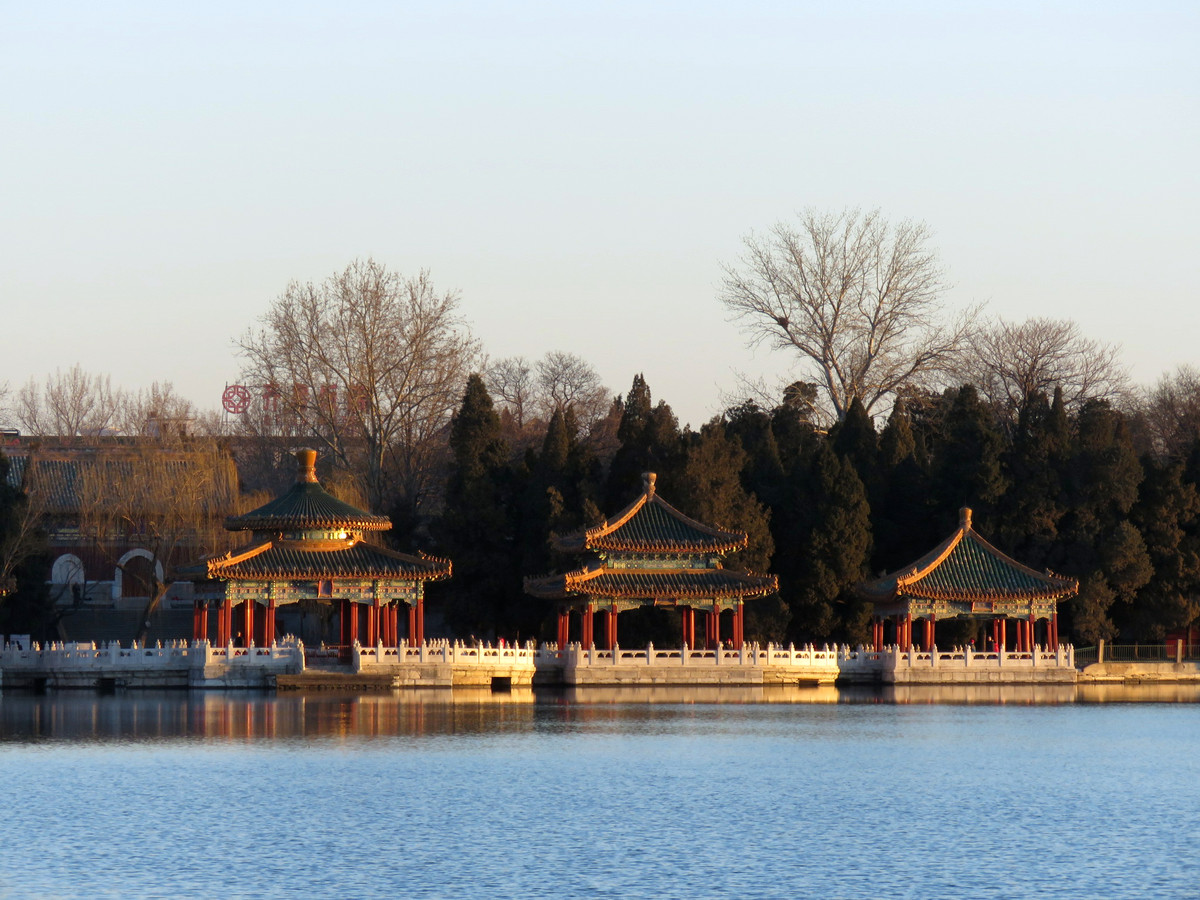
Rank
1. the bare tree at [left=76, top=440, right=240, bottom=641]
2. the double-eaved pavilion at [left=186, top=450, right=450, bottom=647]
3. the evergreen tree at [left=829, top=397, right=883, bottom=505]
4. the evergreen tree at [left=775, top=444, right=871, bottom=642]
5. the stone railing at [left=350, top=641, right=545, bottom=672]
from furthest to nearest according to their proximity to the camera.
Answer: the evergreen tree at [left=829, top=397, right=883, bottom=505], the evergreen tree at [left=775, top=444, right=871, bottom=642], the bare tree at [left=76, top=440, right=240, bottom=641], the double-eaved pavilion at [left=186, top=450, right=450, bottom=647], the stone railing at [left=350, top=641, right=545, bottom=672]

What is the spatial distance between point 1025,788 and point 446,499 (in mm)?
37786

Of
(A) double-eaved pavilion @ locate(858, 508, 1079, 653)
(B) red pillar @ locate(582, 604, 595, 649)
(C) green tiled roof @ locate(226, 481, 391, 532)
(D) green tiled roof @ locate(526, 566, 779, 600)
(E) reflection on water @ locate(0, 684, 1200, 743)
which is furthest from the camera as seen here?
(A) double-eaved pavilion @ locate(858, 508, 1079, 653)

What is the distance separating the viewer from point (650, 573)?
6097 centimetres

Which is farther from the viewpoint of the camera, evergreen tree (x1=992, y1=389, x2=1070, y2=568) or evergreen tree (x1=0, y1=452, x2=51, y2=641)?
evergreen tree (x1=992, y1=389, x2=1070, y2=568)

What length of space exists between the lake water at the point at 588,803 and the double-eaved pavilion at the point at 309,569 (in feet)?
28.1

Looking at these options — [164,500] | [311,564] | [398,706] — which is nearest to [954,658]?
[311,564]

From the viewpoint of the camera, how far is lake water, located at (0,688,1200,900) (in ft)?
79.6

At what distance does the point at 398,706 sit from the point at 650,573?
13.3 m

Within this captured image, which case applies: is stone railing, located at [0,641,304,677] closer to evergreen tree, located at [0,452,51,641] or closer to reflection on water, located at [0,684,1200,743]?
reflection on water, located at [0,684,1200,743]

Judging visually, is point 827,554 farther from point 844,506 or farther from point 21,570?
point 21,570

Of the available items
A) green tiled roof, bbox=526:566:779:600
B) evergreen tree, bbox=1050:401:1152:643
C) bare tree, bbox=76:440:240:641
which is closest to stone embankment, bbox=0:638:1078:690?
green tiled roof, bbox=526:566:779:600

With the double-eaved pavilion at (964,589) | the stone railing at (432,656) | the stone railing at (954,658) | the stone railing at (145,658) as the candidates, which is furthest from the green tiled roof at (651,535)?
the stone railing at (145,658)

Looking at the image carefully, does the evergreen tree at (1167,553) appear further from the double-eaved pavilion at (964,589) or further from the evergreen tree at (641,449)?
the evergreen tree at (641,449)

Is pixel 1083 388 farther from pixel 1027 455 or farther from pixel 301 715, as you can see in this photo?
pixel 301 715
